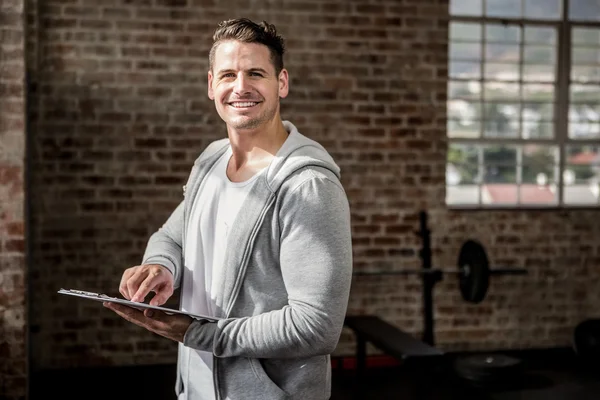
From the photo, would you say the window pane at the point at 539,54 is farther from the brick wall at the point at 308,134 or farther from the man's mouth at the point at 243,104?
the man's mouth at the point at 243,104

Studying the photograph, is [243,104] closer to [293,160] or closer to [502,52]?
[293,160]

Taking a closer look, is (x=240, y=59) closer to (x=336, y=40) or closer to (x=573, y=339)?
(x=336, y=40)

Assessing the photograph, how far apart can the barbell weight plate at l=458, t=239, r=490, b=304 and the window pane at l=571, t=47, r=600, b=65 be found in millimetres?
1828

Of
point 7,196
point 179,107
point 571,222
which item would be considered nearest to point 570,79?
point 571,222

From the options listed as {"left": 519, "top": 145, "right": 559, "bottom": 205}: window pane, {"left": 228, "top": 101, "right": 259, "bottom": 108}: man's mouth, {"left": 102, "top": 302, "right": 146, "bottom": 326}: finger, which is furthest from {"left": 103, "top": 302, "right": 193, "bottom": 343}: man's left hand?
{"left": 519, "top": 145, "right": 559, "bottom": 205}: window pane

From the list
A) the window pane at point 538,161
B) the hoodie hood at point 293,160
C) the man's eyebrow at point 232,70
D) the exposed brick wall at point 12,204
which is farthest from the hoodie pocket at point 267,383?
the window pane at point 538,161

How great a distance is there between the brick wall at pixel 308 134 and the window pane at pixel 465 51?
166 mm

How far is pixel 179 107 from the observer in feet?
14.6

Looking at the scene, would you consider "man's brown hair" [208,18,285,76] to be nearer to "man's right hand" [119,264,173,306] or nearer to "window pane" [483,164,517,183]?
"man's right hand" [119,264,173,306]

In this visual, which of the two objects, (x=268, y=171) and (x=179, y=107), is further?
(x=179, y=107)

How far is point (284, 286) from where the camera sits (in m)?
1.40

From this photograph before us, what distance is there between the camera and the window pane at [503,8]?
490 cm

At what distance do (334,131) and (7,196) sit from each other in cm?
216

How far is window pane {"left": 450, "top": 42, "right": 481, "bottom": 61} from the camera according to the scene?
4.86m
